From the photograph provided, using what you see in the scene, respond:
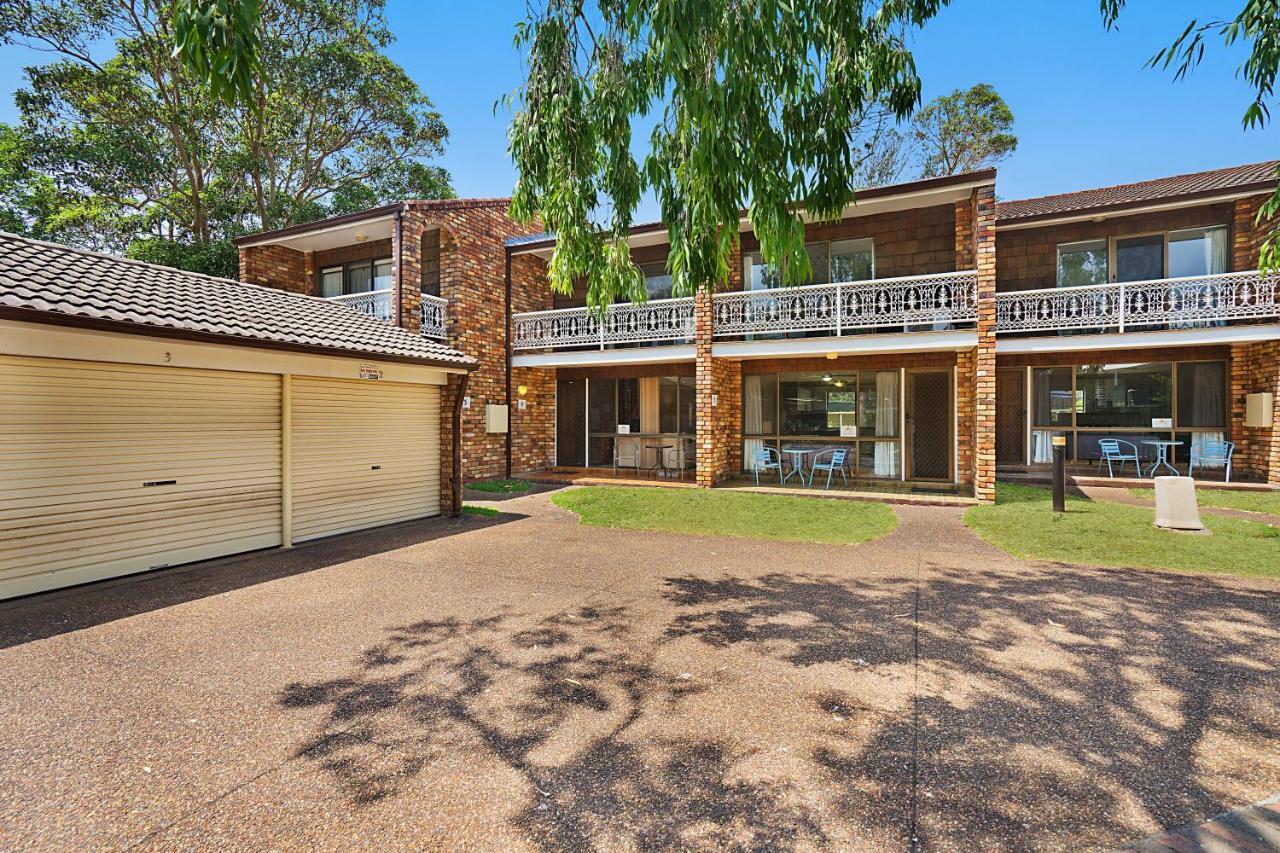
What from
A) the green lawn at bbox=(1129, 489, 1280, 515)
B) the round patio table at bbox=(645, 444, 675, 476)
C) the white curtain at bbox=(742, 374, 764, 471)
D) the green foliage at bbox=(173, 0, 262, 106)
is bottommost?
the green lawn at bbox=(1129, 489, 1280, 515)

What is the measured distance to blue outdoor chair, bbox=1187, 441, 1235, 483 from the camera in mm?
12750

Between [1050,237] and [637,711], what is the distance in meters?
15.5

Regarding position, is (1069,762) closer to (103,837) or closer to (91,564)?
(103,837)

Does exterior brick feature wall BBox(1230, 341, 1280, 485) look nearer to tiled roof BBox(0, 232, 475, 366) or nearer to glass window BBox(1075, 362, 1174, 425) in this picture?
glass window BBox(1075, 362, 1174, 425)

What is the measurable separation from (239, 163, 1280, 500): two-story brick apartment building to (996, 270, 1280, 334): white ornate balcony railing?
5cm

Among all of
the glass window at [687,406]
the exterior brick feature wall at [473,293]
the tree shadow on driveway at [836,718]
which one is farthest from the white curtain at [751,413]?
the tree shadow on driveway at [836,718]

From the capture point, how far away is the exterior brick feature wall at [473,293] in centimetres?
1331

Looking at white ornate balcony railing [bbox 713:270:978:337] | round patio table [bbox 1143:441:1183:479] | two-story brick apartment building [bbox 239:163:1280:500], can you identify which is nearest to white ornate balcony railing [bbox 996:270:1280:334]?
two-story brick apartment building [bbox 239:163:1280:500]

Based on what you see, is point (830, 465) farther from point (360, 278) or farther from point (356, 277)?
point (356, 277)

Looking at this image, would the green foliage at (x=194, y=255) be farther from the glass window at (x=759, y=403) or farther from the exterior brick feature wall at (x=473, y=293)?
the glass window at (x=759, y=403)

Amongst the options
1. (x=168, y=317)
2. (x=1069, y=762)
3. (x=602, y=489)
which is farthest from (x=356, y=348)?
(x=1069, y=762)

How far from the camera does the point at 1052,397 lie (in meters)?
14.4

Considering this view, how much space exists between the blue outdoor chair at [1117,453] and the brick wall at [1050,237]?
3.92 metres

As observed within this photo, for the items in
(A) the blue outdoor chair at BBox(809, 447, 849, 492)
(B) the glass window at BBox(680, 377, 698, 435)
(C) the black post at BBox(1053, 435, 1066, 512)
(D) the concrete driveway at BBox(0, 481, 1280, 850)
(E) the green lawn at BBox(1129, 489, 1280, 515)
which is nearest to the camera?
(D) the concrete driveway at BBox(0, 481, 1280, 850)
